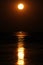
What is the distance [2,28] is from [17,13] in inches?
25.7

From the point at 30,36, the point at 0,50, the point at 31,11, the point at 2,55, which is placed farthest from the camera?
the point at 31,11

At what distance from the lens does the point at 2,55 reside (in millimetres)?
4848

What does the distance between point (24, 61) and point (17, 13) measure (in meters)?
4.15

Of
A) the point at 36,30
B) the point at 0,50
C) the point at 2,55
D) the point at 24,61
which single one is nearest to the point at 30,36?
the point at 36,30

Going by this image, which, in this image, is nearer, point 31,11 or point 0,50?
point 0,50

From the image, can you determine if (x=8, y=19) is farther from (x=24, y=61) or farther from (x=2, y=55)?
(x=24, y=61)

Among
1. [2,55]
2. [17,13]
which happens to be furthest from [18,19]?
[2,55]

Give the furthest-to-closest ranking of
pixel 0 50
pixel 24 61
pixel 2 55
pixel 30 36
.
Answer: pixel 30 36 < pixel 0 50 < pixel 2 55 < pixel 24 61

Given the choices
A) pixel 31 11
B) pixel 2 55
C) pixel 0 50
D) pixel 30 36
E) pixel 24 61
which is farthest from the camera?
pixel 31 11

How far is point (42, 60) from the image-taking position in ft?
14.5

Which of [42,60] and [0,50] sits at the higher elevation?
[0,50]

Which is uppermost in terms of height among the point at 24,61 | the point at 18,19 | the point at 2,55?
the point at 18,19

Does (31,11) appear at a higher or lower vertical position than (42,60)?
higher

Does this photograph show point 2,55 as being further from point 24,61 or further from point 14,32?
point 14,32
